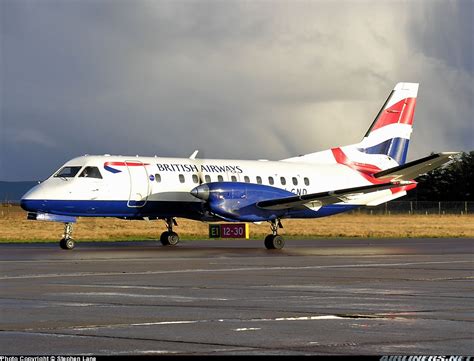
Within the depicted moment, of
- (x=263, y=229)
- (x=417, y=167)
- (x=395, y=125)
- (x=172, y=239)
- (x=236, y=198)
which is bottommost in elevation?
(x=172, y=239)

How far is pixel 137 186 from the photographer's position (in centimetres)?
3906

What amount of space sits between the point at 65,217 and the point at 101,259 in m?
8.02

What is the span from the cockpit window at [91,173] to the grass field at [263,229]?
10204 millimetres

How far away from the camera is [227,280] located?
21516 millimetres

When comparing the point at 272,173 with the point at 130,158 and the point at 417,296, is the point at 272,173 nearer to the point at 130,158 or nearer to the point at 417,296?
the point at 130,158

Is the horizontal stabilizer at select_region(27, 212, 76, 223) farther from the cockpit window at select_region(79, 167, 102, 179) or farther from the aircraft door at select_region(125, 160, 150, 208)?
the aircraft door at select_region(125, 160, 150, 208)

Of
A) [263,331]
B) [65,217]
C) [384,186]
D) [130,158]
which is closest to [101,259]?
[65,217]

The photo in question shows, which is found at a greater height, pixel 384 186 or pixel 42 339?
pixel 384 186

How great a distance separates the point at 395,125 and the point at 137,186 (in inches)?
623

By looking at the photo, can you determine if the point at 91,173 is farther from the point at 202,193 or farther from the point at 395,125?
the point at 395,125

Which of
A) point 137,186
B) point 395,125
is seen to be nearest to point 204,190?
point 137,186

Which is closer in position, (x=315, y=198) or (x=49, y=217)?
(x=49, y=217)

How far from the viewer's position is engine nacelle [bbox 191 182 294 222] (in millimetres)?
38031

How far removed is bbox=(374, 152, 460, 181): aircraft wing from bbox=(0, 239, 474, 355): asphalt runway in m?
11.0
